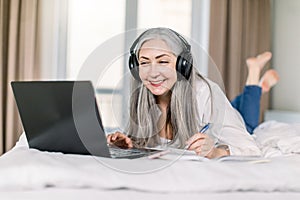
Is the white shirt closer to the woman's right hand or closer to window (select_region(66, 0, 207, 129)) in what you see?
the woman's right hand

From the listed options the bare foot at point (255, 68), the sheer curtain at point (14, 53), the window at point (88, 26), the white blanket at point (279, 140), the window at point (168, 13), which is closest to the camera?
the white blanket at point (279, 140)

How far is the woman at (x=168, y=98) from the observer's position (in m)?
0.97

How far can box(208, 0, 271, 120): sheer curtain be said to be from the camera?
11.1 ft

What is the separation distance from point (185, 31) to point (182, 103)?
2.49 metres

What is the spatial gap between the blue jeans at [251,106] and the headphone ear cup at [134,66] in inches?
63.3

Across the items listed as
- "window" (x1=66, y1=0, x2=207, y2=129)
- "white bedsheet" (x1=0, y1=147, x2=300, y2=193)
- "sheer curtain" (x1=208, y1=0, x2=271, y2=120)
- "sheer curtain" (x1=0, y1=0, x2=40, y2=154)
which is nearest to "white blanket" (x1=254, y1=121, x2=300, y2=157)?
"white bedsheet" (x1=0, y1=147, x2=300, y2=193)

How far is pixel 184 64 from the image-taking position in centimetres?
99

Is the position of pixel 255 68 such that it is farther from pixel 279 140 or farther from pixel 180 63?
pixel 180 63

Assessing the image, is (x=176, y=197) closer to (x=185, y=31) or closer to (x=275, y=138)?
(x=275, y=138)

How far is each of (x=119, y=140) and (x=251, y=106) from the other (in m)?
1.61

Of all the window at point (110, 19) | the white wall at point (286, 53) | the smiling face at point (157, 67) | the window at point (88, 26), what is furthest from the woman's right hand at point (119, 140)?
the white wall at point (286, 53)

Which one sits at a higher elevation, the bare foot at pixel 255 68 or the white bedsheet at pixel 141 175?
the bare foot at pixel 255 68

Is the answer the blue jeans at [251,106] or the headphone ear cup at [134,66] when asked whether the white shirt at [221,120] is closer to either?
the headphone ear cup at [134,66]

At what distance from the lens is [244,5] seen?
3.43m
